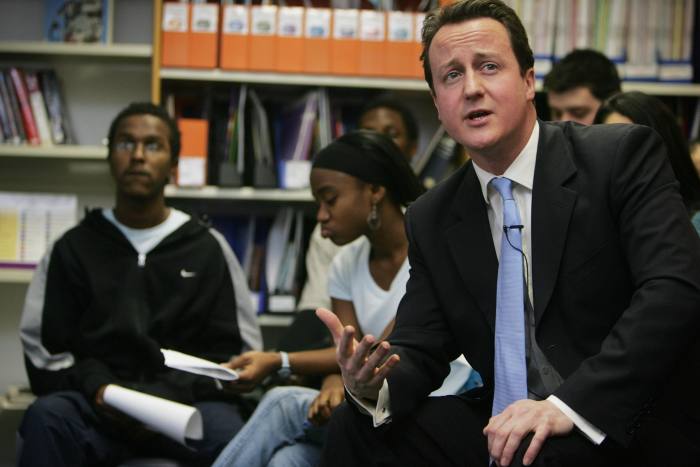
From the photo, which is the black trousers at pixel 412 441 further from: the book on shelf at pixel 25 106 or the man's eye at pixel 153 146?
the book on shelf at pixel 25 106

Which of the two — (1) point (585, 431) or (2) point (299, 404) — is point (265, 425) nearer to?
(2) point (299, 404)

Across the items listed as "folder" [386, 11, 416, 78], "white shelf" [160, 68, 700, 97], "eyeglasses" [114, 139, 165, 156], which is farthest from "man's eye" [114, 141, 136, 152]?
"folder" [386, 11, 416, 78]

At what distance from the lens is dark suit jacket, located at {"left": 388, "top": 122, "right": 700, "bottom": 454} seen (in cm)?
130

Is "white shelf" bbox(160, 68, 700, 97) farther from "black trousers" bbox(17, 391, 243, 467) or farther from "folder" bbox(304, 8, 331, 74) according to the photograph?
"black trousers" bbox(17, 391, 243, 467)

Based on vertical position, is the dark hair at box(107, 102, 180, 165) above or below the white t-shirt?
above

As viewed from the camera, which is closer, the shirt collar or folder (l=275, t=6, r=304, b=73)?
the shirt collar

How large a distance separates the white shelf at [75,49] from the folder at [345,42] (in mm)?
690

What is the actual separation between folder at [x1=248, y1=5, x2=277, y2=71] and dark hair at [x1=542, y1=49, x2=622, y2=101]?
102 centimetres

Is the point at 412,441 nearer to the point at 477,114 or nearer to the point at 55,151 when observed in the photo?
the point at 477,114

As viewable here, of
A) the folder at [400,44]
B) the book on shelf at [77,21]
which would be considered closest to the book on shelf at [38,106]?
the book on shelf at [77,21]

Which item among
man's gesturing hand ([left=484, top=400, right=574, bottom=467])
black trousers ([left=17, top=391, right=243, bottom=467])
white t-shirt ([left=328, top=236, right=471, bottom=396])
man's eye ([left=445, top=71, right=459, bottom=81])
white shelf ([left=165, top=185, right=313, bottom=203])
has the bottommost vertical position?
black trousers ([left=17, top=391, right=243, bottom=467])

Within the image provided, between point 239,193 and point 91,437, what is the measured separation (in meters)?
1.23

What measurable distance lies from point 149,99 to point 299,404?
194 cm

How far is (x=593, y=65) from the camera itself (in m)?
2.90
